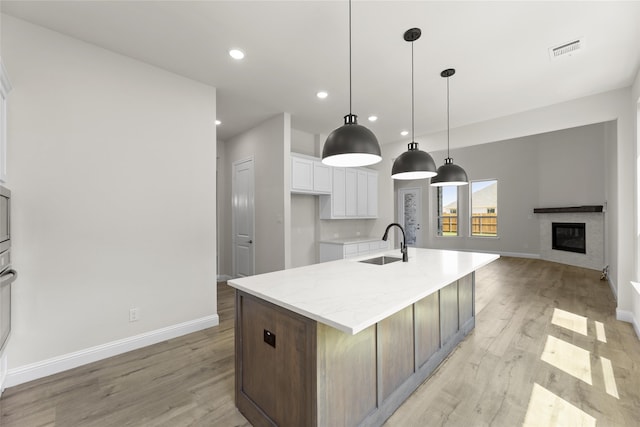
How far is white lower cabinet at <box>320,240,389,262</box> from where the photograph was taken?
4.60 m

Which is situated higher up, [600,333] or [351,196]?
[351,196]

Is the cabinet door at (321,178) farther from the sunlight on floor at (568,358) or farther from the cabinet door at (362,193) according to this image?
the sunlight on floor at (568,358)

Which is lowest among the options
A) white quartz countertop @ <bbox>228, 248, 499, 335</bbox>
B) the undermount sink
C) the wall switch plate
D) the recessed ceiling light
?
the wall switch plate

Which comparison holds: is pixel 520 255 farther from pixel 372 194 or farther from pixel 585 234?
pixel 372 194

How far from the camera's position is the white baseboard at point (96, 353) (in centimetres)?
207

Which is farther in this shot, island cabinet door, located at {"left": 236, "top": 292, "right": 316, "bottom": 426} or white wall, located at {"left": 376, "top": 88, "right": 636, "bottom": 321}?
white wall, located at {"left": 376, "top": 88, "right": 636, "bottom": 321}

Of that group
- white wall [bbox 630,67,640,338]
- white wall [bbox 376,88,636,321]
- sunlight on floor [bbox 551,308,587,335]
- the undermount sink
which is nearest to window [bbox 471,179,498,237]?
white wall [bbox 376,88,636,321]

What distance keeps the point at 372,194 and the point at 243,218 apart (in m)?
2.67

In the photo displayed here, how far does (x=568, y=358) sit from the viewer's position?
2387 mm

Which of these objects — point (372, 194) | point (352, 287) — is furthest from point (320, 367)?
point (372, 194)

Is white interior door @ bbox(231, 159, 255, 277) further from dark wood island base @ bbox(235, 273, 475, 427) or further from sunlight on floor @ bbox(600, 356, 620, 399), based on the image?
sunlight on floor @ bbox(600, 356, 620, 399)

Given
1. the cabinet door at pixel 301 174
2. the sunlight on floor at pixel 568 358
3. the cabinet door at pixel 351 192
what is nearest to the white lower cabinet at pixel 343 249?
the cabinet door at pixel 351 192

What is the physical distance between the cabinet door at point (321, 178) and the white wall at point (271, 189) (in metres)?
0.60

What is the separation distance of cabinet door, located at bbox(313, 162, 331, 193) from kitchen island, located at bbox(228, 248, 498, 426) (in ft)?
8.37
